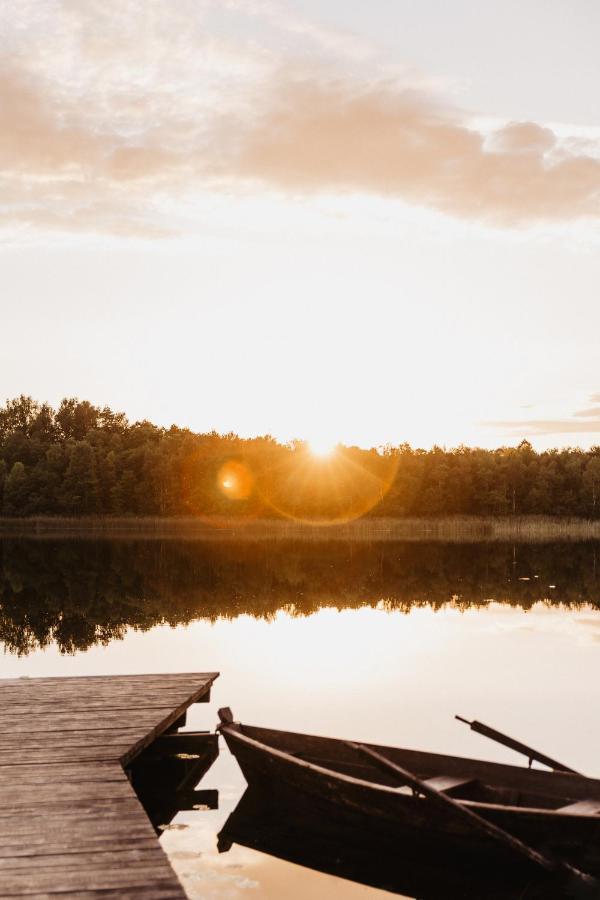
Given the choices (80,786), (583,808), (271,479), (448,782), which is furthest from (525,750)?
(271,479)

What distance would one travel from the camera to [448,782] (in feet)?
29.8

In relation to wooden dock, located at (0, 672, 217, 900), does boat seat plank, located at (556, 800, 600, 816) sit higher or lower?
lower

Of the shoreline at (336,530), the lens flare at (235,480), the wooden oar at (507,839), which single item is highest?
the lens flare at (235,480)

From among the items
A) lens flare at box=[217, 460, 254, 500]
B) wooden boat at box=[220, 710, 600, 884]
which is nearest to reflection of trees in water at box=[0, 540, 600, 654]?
wooden boat at box=[220, 710, 600, 884]

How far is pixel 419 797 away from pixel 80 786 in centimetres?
305

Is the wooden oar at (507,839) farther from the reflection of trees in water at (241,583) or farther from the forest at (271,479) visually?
the forest at (271,479)

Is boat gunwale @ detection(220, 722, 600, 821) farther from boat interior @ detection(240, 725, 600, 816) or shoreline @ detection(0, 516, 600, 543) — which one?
shoreline @ detection(0, 516, 600, 543)

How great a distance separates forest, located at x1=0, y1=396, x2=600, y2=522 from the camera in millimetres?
90875

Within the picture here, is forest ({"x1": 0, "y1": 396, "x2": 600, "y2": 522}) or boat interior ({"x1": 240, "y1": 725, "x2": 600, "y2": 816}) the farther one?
forest ({"x1": 0, "y1": 396, "x2": 600, "y2": 522})

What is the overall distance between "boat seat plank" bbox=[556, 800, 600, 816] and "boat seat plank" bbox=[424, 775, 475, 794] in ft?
3.51

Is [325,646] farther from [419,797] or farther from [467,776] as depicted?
[419,797]

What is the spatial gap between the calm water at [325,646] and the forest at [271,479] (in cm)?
4787

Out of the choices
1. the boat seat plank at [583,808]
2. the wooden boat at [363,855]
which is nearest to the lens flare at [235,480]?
the wooden boat at [363,855]

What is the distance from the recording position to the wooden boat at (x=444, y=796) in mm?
7742
